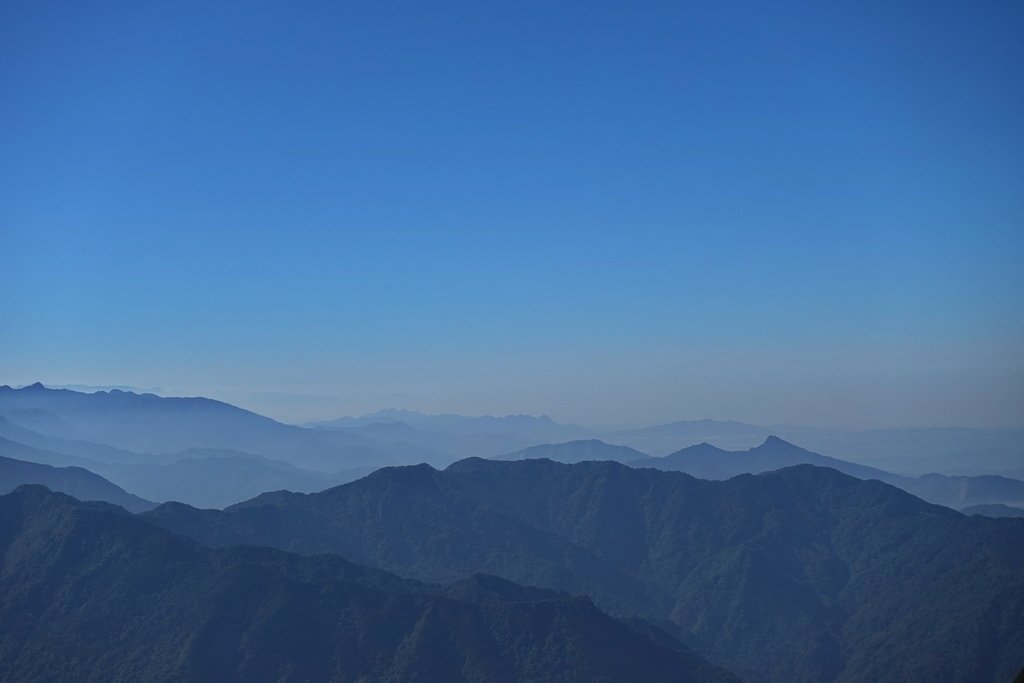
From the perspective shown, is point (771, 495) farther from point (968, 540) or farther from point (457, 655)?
point (457, 655)

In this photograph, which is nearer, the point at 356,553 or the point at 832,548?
the point at 356,553

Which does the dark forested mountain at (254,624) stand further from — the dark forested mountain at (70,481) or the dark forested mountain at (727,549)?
the dark forested mountain at (70,481)

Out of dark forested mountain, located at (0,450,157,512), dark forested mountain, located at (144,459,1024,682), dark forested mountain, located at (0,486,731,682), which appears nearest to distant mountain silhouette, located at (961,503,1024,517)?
dark forested mountain, located at (144,459,1024,682)

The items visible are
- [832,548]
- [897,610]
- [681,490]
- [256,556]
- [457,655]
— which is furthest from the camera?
[681,490]

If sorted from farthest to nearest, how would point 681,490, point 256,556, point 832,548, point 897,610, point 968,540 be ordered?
1. point 681,490
2. point 832,548
3. point 968,540
4. point 897,610
5. point 256,556

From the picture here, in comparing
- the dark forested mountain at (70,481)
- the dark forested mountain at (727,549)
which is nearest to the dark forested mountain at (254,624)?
the dark forested mountain at (727,549)

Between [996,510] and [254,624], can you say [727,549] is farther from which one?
[254,624]

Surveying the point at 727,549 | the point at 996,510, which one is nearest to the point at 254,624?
the point at 727,549

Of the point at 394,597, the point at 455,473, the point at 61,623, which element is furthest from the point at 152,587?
the point at 455,473
